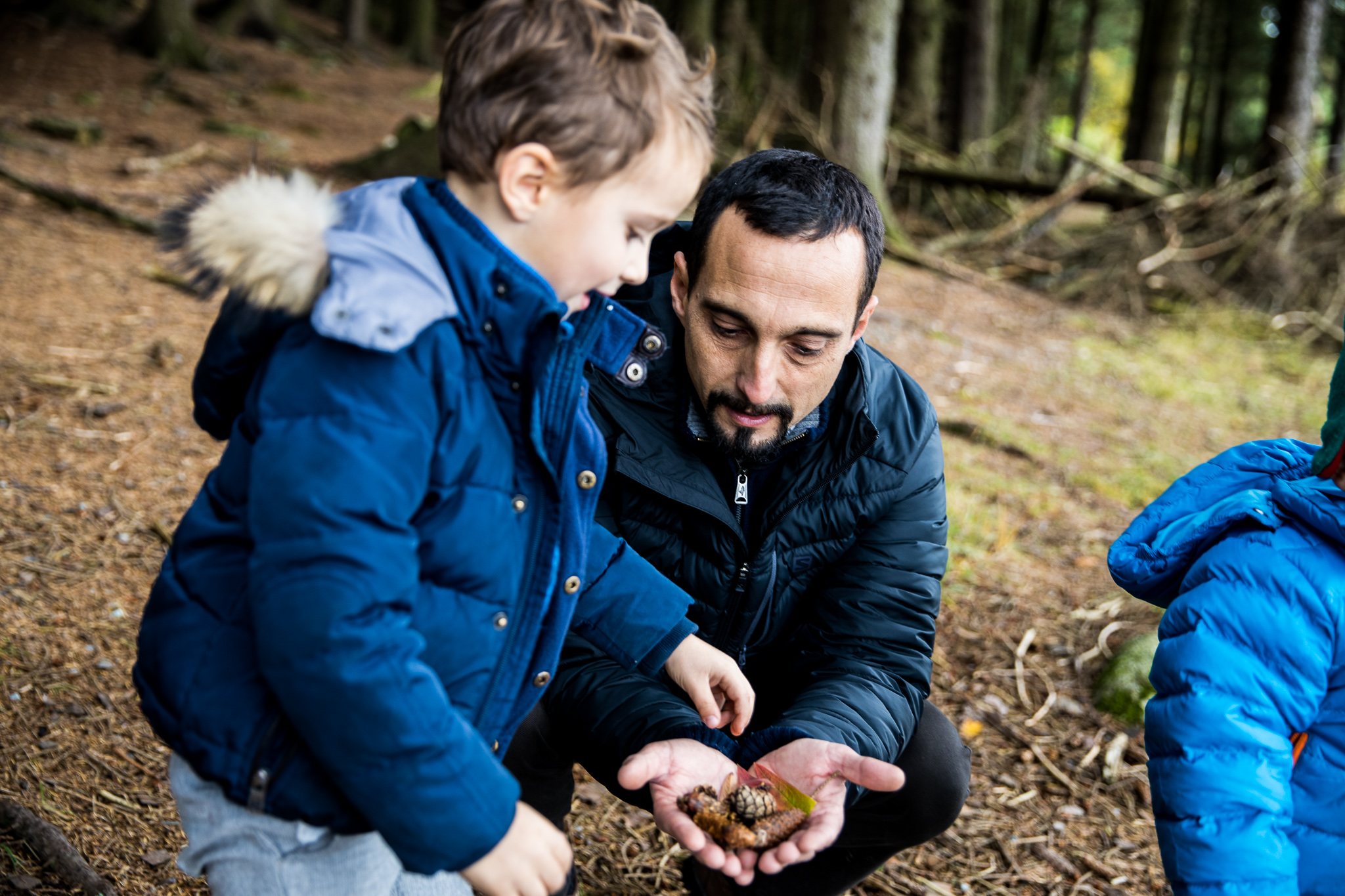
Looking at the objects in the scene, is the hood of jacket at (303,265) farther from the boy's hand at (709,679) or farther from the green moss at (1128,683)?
the green moss at (1128,683)

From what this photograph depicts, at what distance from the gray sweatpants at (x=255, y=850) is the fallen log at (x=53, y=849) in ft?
2.45

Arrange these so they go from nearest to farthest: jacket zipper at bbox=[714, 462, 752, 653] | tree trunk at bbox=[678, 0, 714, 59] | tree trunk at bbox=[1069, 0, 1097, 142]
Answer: jacket zipper at bbox=[714, 462, 752, 653], tree trunk at bbox=[678, 0, 714, 59], tree trunk at bbox=[1069, 0, 1097, 142]

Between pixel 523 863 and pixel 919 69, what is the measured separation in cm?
1419

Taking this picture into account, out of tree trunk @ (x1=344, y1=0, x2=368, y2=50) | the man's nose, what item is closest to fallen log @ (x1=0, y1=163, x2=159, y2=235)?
the man's nose

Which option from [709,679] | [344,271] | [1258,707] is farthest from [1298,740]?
[344,271]

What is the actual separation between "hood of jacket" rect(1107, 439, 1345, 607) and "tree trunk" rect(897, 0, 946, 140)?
12.2 meters

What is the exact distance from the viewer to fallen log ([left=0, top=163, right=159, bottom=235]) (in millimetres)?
7027

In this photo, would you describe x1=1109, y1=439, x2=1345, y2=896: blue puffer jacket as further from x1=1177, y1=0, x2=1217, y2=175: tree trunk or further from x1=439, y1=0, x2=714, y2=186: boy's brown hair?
x1=1177, y1=0, x2=1217, y2=175: tree trunk

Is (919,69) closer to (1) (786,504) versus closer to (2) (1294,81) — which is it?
(2) (1294,81)

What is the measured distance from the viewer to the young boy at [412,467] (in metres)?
1.30

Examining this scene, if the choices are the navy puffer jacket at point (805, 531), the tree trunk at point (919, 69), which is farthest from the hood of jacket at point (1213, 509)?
the tree trunk at point (919, 69)

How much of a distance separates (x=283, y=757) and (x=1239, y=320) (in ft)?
35.1

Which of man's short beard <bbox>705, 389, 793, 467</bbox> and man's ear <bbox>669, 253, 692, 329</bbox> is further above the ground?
man's ear <bbox>669, 253, 692, 329</bbox>

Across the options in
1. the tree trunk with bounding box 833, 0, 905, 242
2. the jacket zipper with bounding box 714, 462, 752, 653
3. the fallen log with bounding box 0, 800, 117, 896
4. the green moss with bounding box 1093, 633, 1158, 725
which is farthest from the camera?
the tree trunk with bounding box 833, 0, 905, 242
